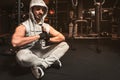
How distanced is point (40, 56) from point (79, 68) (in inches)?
17.9

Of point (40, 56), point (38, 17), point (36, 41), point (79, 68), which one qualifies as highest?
point (38, 17)

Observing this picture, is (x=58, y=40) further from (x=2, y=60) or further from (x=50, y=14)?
(x=50, y=14)

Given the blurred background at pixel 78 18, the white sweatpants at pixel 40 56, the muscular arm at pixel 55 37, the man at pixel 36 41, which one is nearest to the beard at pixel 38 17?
the man at pixel 36 41

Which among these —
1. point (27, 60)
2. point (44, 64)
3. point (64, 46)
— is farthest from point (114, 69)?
point (27, 60)

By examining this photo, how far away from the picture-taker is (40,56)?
2.69 metres

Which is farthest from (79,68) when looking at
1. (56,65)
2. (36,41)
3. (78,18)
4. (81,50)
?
(78,18)

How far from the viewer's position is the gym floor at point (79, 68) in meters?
2.40

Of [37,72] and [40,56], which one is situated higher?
[40,56]

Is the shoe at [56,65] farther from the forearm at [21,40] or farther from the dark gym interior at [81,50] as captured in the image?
the forearm at [21,40]

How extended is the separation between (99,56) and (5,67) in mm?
1299

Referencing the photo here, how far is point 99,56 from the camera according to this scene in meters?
3.38

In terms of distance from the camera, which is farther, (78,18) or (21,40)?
(78,18)

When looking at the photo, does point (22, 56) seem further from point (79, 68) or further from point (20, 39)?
point (79, 68)

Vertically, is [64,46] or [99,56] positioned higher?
[64,46]
